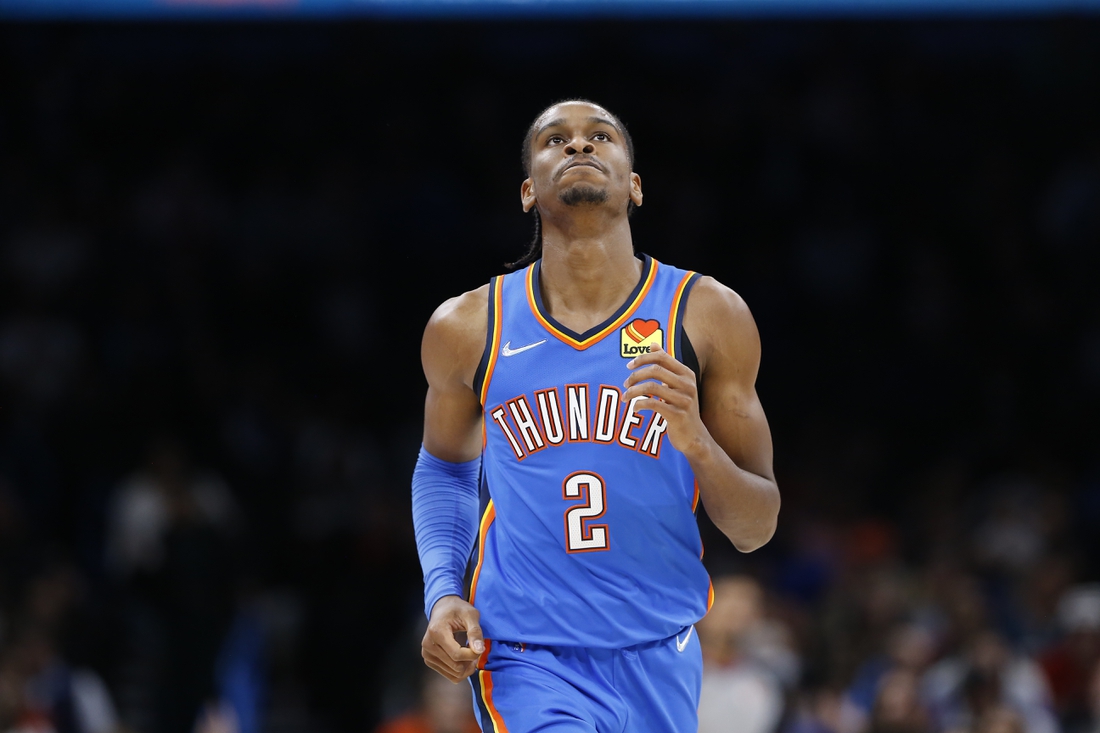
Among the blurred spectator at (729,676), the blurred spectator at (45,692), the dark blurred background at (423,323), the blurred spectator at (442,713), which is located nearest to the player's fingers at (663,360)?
the blurred spectator at (729,676)

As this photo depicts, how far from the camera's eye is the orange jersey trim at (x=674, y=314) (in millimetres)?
4180

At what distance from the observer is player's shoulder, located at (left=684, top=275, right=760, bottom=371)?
421 cm

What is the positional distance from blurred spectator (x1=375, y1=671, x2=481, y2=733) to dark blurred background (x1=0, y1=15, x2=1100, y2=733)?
0.06 m

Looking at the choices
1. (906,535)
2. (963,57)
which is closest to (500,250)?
(906,535)

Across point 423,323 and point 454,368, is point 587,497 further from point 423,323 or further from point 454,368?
point 423,323

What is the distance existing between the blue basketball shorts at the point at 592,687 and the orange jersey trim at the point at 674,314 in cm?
88

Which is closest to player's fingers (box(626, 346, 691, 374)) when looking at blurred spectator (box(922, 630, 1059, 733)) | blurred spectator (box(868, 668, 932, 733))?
blurred spectator (box(868, 668, 932, 733))

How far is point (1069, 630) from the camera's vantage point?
9.45 m

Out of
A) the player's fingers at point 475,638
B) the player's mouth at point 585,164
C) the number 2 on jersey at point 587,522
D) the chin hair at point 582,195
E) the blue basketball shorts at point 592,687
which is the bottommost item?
the blue basketball shorts at point 592,687

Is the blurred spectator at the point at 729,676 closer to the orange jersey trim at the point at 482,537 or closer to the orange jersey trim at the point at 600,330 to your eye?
the orange jersey trim at the point at 482,537

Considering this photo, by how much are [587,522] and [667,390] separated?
64cm

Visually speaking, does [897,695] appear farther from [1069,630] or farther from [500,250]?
[500,250]

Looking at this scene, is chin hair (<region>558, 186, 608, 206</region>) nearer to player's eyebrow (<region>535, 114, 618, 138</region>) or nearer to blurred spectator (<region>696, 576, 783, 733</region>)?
player's eyebrow (<region>535, 114, 618, 138</region>)

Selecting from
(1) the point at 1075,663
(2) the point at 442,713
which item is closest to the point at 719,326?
(2) the point at 442,713
